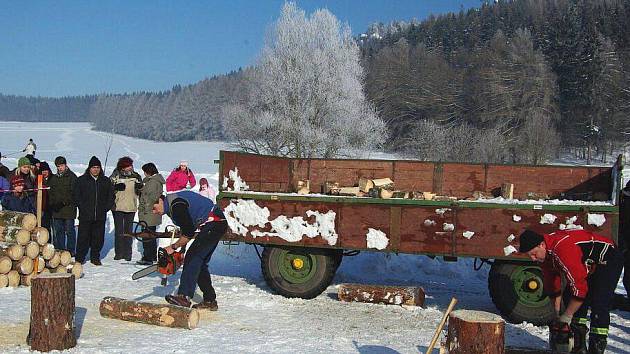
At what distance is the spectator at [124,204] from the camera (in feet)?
34.9

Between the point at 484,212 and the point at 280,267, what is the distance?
280cm

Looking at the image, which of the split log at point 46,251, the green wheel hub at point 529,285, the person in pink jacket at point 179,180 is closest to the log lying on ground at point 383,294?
the green wheel hub at point 529,285

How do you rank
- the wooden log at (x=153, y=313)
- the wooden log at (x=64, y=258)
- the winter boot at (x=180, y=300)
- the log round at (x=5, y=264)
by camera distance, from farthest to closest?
the wooden log at (x=64, y=258), the log round at (x=5, y=264), the winter boot at (x=180, y=300), the wooden log at (x=153, y=313)

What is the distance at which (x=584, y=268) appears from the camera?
17.1 ft

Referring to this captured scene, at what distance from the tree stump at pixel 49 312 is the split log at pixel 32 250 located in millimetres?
3189

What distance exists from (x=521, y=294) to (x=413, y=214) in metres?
1.57

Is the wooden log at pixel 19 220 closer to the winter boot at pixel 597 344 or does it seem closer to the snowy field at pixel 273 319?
the snowy field at pixel 273 319

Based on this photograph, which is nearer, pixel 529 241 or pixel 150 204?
pixel 529 241

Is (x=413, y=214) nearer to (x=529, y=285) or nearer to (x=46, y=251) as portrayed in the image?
(x=529, y=285)

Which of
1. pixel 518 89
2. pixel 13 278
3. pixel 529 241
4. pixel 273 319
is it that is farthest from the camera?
pixel 518 89

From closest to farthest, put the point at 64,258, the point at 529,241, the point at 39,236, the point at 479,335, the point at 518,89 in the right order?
the point at 479,335 < the point at 529,241 < the point at 39,236 < the point at 64,258 < the point at 518,89

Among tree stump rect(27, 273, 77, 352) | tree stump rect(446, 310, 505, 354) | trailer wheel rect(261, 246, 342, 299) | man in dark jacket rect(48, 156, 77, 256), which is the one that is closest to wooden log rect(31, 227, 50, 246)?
man in dark jacket rect(48, 156, 77, 256)

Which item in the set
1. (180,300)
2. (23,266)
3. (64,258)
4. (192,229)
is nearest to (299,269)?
(180,300)

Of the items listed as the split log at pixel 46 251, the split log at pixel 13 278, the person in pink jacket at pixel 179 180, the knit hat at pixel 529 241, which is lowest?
the split log at pixel 13 278
